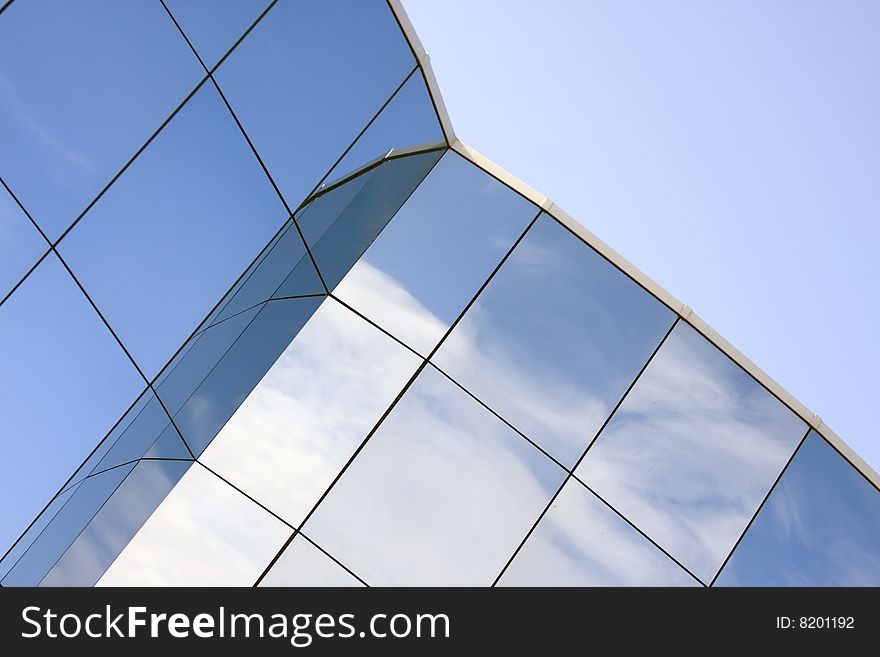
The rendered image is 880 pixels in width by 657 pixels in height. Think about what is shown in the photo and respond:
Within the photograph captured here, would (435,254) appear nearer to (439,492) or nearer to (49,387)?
(439,492)

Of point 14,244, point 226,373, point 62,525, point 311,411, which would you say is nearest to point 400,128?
point 226,373

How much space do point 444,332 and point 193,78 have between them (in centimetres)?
506

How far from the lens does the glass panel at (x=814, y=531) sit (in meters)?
12.2

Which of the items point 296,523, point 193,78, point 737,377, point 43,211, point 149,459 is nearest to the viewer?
point 43,211

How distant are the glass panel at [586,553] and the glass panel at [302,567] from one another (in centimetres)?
266

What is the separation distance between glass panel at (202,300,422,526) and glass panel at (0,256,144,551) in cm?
251

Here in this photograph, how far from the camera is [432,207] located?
11.5 meters

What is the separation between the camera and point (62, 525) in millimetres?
9961

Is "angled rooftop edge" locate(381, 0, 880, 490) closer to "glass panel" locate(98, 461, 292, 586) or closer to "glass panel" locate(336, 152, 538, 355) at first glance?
"glass panel" locate(336, 152, 538, 355)

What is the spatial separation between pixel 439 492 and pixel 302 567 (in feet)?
7.72

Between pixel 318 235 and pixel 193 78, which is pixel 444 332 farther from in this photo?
pixel 193 78

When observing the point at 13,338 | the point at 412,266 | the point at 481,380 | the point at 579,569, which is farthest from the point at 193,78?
the point at 579,569

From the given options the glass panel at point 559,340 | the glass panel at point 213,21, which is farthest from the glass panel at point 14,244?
the glass panel at point 559,340

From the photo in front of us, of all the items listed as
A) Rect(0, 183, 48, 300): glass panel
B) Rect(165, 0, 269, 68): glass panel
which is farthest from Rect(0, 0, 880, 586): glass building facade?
Rect(0, 183, 48, 300): glass panel
